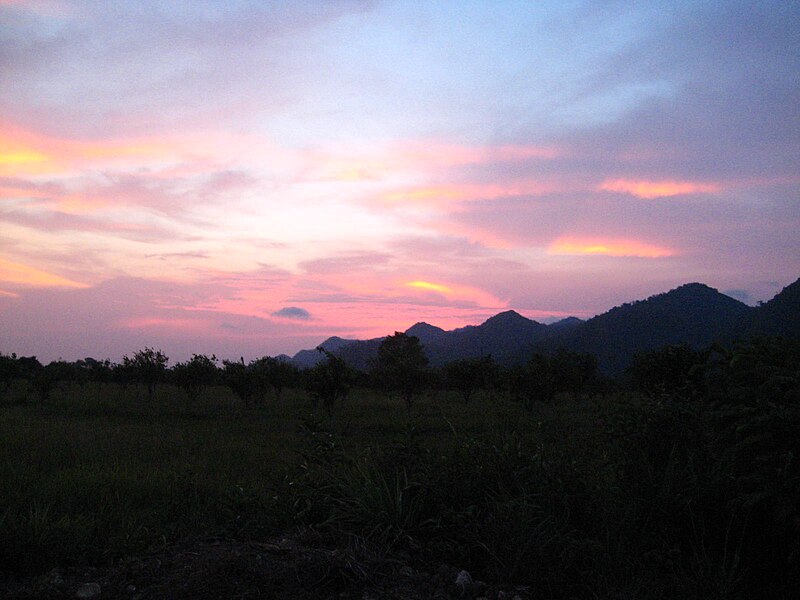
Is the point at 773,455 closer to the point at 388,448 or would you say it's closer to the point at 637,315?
the point at 388,448

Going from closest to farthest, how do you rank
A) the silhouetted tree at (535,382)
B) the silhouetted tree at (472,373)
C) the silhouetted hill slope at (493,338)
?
the silhouetted tree at (535,382) < the silhouetted tree at (472,373) < the silhouetted hill slope at (493,338)

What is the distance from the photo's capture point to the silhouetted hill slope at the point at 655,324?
79188mm

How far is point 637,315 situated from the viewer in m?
89.6

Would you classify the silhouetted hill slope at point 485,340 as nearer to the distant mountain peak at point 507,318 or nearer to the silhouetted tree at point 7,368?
the distant mountain peak at point 507,318

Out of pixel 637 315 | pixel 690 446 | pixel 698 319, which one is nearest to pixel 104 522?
pixel 690 446

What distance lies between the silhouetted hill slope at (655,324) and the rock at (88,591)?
75520 millimetres

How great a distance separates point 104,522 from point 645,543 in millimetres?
5037

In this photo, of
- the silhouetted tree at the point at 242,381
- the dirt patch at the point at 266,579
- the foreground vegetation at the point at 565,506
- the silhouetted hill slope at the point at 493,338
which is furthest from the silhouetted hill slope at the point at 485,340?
the dirt patch at the point at 266,579

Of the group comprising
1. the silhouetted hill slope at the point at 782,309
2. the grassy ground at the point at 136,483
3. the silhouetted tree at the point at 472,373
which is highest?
the silhouetted hill slope at the point at 782,309

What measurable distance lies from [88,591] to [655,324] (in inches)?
3681

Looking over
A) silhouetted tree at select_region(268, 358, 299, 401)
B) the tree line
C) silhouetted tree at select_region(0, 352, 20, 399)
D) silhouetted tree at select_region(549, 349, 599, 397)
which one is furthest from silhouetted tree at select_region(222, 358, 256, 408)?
silhouetted tree at select_region(549, 349, 599, 397)

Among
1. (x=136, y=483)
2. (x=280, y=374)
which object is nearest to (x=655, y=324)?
(x=280, y=374)

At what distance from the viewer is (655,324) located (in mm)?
86562

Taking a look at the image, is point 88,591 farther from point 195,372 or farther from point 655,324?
point 655,324
